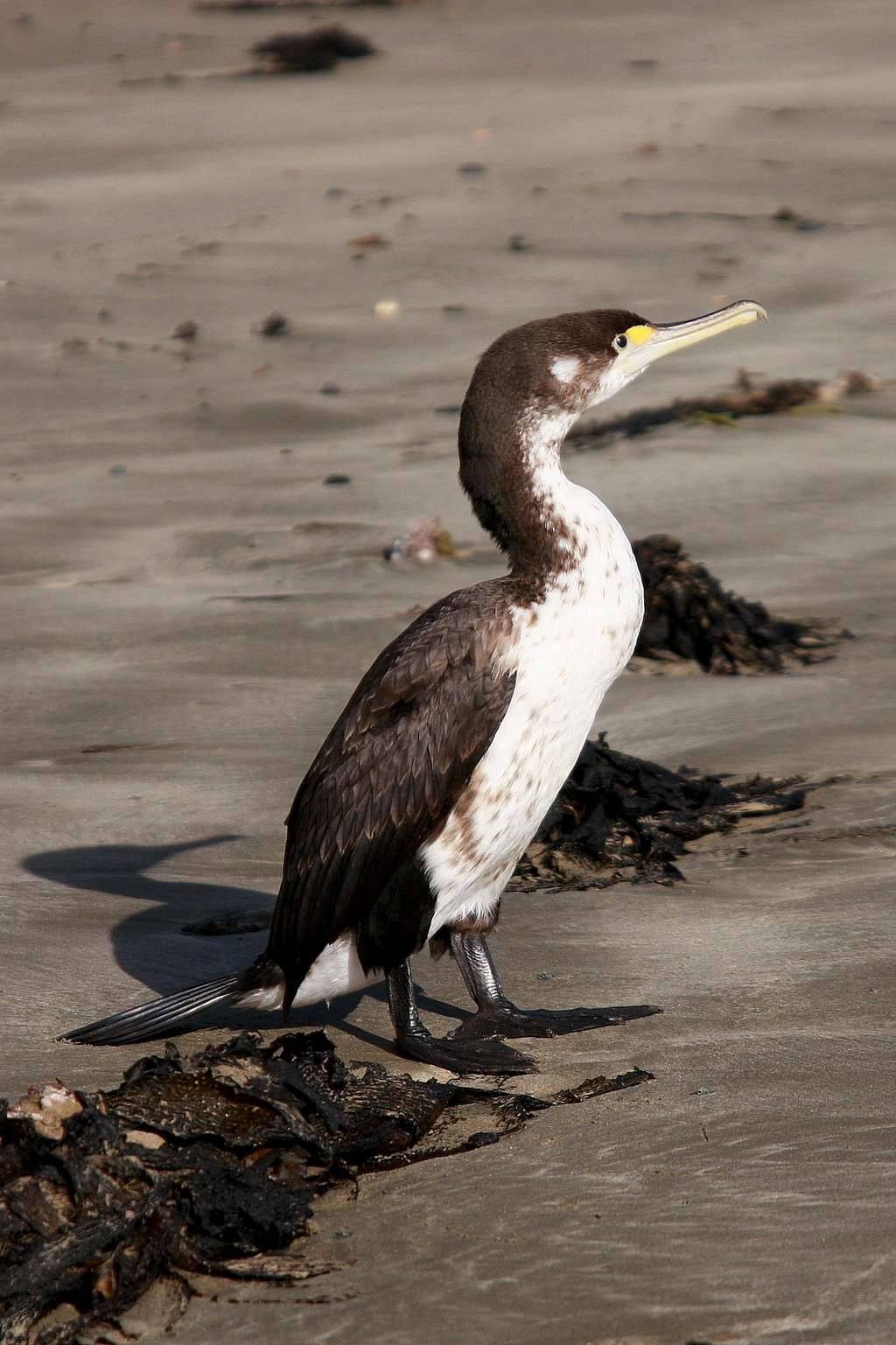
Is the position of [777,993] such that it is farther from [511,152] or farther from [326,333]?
[511,152]

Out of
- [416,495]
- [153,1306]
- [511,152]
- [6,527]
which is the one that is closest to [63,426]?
[6,527]

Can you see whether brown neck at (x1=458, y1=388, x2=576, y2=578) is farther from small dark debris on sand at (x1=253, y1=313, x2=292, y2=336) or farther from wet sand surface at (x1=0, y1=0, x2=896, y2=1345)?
small dark debris on sand at (x1=253, y1=313, x2=292, y2=336)

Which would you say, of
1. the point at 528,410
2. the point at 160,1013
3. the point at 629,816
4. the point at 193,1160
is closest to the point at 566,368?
the point at 528,410

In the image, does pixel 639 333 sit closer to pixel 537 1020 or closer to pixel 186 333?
pixel 537 1020

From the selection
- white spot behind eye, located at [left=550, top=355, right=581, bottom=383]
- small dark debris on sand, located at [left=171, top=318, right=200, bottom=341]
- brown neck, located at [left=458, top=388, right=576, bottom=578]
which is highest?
white spot behind eye, located at [left=550, top=355, right=581, bottom=383]

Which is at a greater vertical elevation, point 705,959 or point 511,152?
point 511,152

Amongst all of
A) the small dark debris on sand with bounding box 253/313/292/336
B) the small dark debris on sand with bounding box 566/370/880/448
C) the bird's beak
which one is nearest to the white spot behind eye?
the bird's beak

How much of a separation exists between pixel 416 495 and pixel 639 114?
7.91m

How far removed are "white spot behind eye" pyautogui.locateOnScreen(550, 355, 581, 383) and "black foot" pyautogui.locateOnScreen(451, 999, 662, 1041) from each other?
1540 millimetres

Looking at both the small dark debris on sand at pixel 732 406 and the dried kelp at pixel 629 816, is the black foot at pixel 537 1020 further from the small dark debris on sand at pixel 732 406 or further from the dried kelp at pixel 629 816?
the small dark debris on sand at pixel 732 406

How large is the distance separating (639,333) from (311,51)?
13.4m

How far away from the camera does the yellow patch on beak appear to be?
A: 16.2 ft

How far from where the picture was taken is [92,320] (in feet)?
38.5

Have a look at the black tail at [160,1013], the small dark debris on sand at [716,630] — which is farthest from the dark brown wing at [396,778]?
the small dark debris on sand at [716,630]
